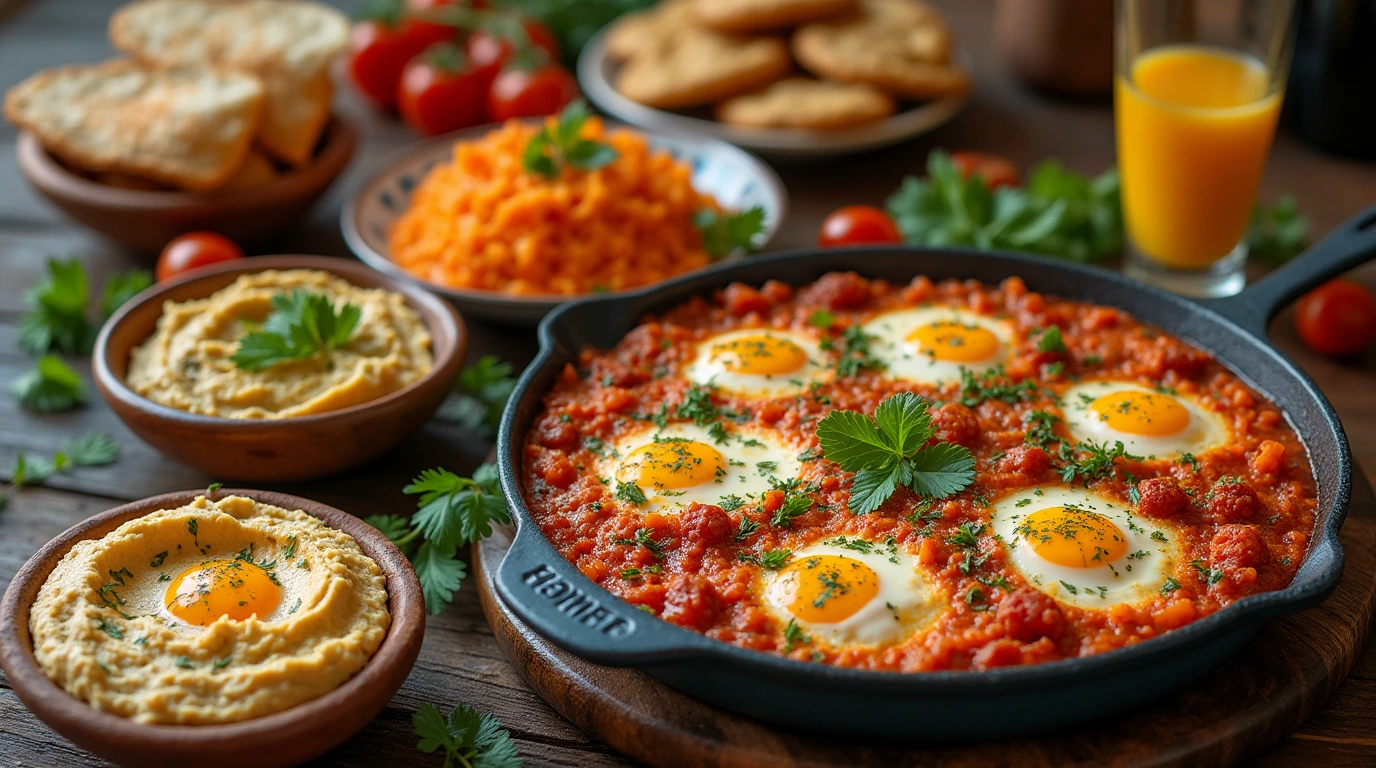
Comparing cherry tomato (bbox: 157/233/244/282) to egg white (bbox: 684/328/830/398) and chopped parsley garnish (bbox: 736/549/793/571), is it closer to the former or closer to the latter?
egg white (bbox: 684/328/830/398)

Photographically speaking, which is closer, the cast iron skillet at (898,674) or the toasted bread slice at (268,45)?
the cast iron skillet at (898,674)

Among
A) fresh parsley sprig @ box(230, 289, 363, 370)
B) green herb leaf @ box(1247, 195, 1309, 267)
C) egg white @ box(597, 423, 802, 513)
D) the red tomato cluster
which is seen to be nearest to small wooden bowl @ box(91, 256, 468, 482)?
fresh parsley sprig @ box(230, 289, 363, 370)

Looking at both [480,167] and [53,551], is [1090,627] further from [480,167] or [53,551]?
[480,167]

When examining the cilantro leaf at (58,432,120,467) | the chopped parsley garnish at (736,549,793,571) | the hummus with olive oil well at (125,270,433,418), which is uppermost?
the hummus with olive oil well at (125,270,433,418)

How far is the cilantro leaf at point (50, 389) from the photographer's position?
470 cm

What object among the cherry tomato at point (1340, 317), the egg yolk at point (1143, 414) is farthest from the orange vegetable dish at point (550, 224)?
the cherry tomato at point (1340, 317)

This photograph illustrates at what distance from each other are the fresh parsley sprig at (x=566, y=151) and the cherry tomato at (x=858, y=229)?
1.05 m

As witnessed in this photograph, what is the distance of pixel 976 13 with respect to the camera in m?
8.39

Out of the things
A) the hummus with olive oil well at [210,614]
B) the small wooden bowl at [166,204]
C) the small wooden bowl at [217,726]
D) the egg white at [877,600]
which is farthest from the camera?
the small wooden bowl at [166,204]

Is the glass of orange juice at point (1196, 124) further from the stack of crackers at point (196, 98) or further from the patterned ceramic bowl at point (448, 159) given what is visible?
the stack of crackers at point (196, 98)

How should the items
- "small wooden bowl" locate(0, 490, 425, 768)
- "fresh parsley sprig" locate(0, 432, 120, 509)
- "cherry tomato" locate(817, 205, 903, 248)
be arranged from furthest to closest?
"cherry tomato" locate(817, 205, 903, 248), "fresh parsley sprig" locate(0, 432, 120, 509), "small wooden bowl" locate(0, 490, 425, 768)

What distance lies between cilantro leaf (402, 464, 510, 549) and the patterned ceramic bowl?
122cm

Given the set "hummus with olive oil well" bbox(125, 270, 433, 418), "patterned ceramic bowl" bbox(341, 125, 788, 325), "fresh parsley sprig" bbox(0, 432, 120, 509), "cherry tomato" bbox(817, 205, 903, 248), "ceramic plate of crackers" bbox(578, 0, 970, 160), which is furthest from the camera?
"ceramic plate of crackers" bbox(578, 0, 970, 160)

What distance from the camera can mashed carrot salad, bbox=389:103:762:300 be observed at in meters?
4.98
